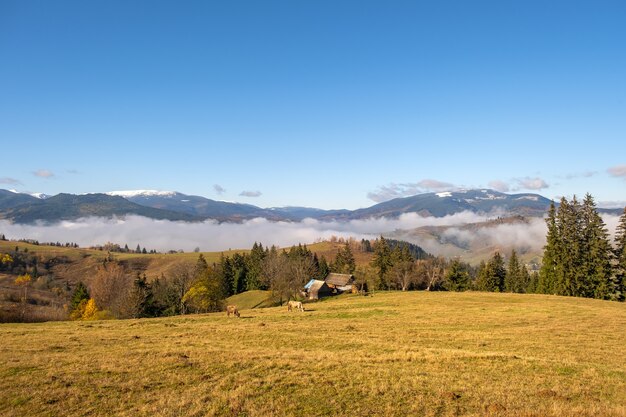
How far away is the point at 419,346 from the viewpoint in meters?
26.6

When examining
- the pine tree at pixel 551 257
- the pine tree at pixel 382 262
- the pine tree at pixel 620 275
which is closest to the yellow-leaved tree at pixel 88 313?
the pine tree at pixel 382 262

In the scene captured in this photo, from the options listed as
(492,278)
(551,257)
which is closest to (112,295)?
(492,278)

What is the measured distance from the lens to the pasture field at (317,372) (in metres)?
14.1

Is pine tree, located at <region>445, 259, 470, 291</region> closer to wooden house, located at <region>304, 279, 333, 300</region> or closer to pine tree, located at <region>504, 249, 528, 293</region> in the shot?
pine tree, located at <region>504, 249, 528, 293</region>

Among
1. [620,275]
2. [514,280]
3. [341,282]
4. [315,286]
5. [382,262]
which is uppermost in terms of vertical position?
[620,275]

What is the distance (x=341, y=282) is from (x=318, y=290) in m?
14.9

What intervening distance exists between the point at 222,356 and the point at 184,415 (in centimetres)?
923

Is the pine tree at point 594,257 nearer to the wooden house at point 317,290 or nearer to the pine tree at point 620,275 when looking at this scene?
the pine tree at point 620,275

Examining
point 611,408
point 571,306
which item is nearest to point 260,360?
point 611,408

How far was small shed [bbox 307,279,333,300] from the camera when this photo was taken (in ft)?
351

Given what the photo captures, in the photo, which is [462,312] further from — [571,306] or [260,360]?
[260,360]

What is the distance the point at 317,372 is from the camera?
18781mm

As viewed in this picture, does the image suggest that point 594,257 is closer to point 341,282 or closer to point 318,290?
point 318,290

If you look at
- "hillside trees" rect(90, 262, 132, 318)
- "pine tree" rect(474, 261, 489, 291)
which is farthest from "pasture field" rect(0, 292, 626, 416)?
"pine tree" rect(474, 261, 489, 291)
